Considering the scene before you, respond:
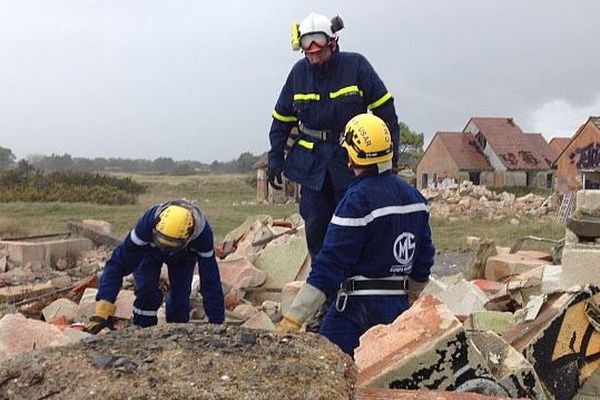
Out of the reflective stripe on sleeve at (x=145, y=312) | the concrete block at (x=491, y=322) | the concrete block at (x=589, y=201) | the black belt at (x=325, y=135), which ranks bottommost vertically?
the reflective stripe on sleeve at (x=145, y=312)

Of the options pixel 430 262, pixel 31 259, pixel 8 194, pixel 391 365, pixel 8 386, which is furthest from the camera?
pixel 8 194

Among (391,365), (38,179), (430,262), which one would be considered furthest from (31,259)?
(38,179)

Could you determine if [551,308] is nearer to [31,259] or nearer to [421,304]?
[421,304]

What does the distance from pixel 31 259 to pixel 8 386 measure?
832cm

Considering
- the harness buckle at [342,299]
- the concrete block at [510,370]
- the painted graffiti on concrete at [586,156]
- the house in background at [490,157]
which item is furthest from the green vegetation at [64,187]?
the concrete block at [510,370]

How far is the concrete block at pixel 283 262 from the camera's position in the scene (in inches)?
290

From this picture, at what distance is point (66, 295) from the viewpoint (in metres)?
7.57

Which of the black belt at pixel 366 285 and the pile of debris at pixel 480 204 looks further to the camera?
the pile of debris at pixel 480 204

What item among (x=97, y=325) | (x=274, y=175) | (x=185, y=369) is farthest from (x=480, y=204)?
(x=185, y=369)

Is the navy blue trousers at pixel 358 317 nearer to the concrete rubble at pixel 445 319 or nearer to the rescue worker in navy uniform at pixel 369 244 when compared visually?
the rescue worker in navy uniform at pixel 369 244

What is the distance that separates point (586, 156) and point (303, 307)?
94.9 ft

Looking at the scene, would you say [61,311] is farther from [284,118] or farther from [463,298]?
[463,298]

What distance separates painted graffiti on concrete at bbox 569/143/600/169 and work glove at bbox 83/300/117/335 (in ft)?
88.5

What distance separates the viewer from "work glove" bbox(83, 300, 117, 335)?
494cm
